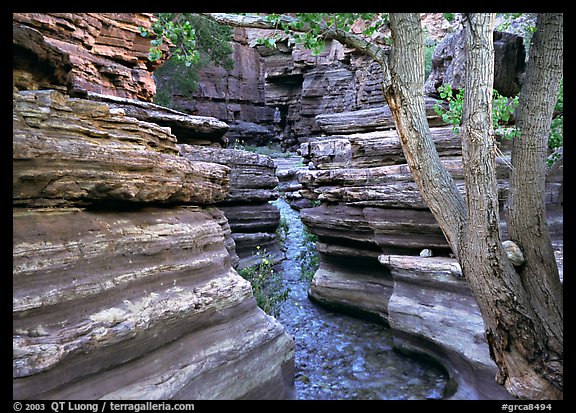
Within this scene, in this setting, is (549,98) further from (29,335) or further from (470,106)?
(29,335)

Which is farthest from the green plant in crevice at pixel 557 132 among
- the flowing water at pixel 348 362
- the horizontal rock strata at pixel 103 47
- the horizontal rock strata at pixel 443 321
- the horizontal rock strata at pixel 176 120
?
the horizontal rock strata at pixel 103 47

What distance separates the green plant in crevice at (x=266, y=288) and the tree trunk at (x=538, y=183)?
4.30 meters

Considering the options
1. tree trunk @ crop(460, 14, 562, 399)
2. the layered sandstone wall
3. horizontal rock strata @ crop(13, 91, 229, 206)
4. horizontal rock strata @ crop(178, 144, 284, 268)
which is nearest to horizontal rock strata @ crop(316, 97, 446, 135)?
horizontal rock strata @ crop(178, 144, 284, 268)

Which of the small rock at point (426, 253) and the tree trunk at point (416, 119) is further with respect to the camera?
the small rock at point (426, 253)

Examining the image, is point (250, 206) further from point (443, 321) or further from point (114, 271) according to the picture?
point (114, 271)

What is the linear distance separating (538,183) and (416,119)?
1308 mm

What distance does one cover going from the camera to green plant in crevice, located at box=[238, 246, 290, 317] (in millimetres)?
7032

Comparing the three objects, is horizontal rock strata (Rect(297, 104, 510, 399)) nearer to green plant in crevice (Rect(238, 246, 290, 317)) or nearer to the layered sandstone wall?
green plant in crevice (Rect(238, 246, 290, 317))

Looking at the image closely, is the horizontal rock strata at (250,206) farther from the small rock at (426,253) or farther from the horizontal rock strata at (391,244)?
the small rock at (426,253)

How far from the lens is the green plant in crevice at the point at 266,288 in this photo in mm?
7032

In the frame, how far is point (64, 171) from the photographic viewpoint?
10.6 feet

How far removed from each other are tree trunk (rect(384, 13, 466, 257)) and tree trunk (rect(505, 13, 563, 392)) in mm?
571

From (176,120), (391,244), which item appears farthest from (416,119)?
(176,120)
